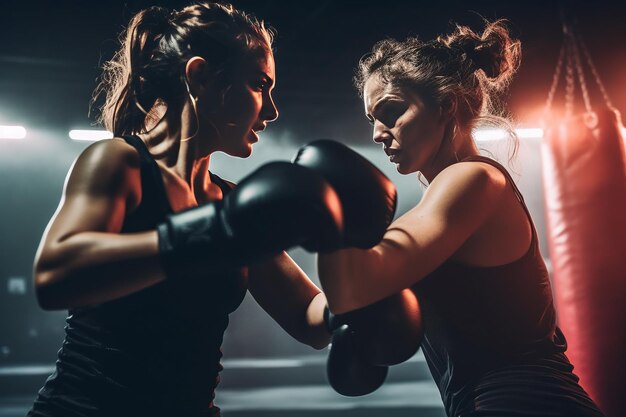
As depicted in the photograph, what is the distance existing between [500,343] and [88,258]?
2.65 ft

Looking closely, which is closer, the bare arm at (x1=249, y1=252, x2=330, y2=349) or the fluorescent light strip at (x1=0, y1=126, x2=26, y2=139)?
the bare arm at (x1=249, y1=252, x2=330, y2=349)

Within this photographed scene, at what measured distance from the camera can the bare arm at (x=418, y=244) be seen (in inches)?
38.6

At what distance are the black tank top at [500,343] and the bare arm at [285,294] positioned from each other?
339mm

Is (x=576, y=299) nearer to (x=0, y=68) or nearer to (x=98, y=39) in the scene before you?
(x=98, y=39)

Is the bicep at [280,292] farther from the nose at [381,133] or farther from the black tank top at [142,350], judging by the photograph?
the nose at [381,133]

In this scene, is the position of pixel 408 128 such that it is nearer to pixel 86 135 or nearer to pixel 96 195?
pixel 96 195

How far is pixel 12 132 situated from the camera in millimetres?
6422

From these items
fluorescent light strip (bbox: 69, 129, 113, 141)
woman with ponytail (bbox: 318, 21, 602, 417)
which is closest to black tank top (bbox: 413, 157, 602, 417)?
woman with ponytail (bbox: 318, 21, 602, 417)

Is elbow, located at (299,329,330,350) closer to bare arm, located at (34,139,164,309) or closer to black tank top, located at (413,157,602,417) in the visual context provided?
black tank top, located at (413,157,602,417)

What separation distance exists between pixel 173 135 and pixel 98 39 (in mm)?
3661

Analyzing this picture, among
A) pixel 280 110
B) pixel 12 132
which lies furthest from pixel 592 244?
pixel 12 132

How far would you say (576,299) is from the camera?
2.70 metres

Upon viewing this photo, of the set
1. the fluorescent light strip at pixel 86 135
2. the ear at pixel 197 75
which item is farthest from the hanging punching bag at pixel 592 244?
the fluorescent light strip at pixel 86 135

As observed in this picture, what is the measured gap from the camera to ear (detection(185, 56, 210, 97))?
118cm
